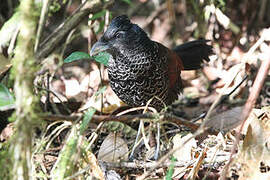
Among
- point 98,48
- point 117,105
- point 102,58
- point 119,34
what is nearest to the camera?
point 102,58

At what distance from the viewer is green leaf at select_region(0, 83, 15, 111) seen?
215 cm

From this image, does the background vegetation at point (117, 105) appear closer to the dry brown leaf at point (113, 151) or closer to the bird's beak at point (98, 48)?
the dry brown leaf at point (113, 151)

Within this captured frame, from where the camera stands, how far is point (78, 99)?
410cm

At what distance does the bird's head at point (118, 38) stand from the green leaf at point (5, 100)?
42.1 inches

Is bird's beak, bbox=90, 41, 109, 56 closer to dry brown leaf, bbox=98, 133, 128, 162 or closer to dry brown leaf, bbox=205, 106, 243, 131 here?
dry brown leaf, bbox=98, 133, 128, 162

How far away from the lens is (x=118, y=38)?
3367 millimetres

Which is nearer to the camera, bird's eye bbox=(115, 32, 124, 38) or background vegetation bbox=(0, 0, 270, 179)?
background vegetation bbox=(0, 0, 270, 179)

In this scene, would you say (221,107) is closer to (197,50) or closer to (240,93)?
(240,93)

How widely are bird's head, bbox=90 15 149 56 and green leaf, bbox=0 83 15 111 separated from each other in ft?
3.51

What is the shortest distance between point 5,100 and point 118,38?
4.55 feet

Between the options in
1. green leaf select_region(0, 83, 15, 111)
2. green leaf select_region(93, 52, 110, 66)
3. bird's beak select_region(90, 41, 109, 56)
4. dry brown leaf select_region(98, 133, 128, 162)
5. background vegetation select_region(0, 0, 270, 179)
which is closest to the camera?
background vegetation select_region(0, 0, 270, 179)

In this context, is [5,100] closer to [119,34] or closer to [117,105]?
[119,34]

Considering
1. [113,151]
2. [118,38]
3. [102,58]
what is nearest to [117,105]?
[118,38]

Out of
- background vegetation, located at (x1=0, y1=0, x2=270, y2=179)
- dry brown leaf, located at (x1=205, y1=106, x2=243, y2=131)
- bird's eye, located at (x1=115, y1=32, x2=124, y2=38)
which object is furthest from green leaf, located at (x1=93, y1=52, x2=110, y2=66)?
dry brown leaf, located at (x1=205, y1=106, x2=243, y2=131)
